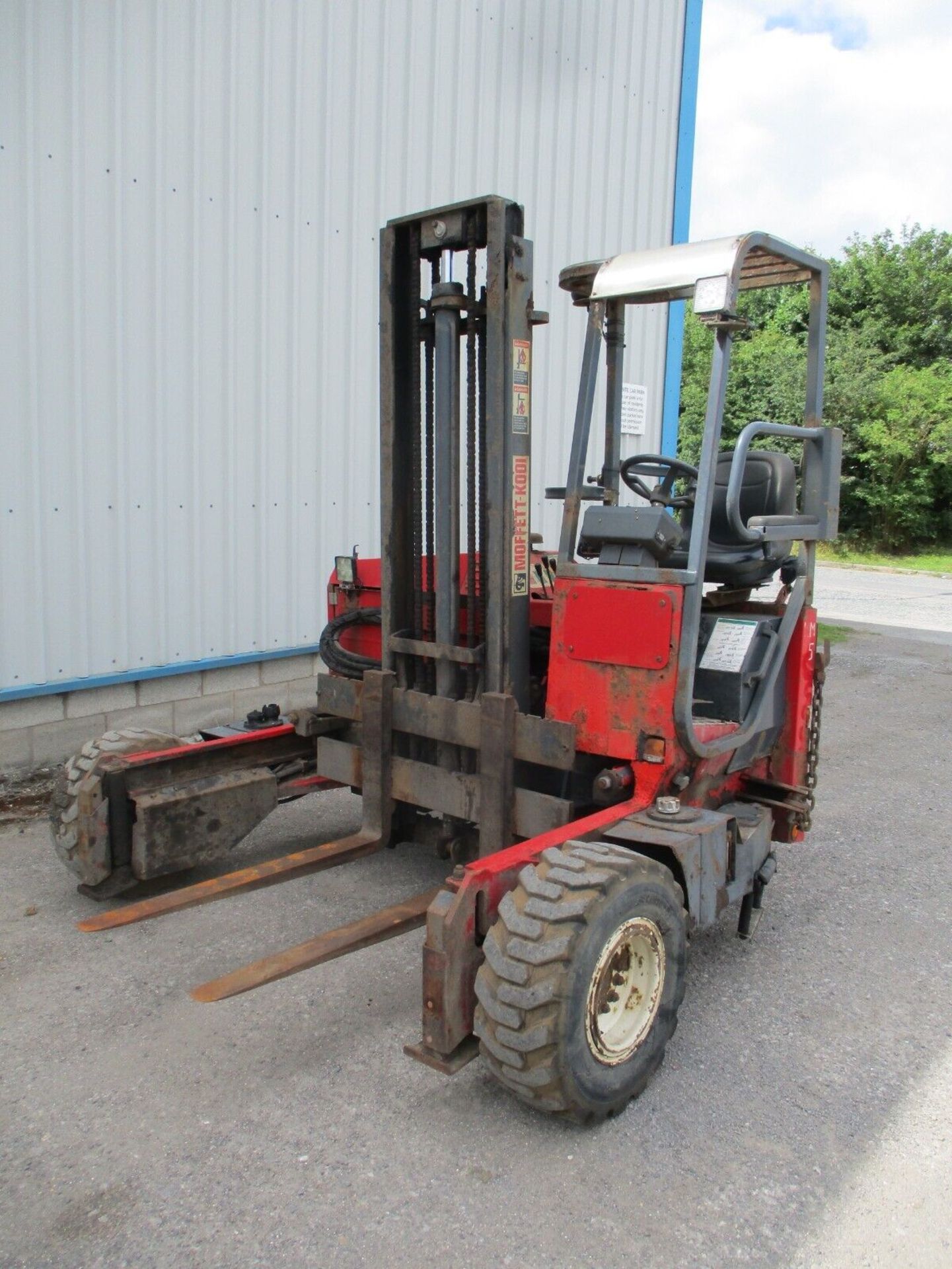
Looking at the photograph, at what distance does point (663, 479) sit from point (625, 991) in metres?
2.47

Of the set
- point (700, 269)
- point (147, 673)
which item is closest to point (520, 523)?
point (700, 269)

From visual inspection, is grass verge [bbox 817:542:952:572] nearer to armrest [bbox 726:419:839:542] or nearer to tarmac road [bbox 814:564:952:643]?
tarmac road [bbox 814:564:952:643]

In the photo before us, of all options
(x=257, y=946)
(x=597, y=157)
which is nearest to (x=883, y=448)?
(x=597, y=157)

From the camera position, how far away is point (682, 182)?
1040 centimetres

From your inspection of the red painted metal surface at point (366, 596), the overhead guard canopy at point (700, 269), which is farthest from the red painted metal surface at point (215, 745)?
the overhead guard canopy at point (700, 269)

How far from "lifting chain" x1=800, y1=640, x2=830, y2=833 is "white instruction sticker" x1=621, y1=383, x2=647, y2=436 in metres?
5.75

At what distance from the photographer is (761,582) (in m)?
4.68

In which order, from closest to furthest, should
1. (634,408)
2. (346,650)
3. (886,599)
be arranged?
(346,650)
(634,408)
(886,599)

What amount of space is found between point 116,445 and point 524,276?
341 cm

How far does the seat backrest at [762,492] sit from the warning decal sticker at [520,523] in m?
0.90

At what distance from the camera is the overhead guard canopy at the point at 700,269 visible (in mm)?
3594

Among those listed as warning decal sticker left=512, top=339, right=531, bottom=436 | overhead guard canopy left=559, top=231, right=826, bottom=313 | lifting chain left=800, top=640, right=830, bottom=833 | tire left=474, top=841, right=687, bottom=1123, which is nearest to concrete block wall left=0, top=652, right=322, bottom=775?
warning decal sticker left=512, top=339, right=531, bottom=436

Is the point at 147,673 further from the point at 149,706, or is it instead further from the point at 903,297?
the point at 903,297

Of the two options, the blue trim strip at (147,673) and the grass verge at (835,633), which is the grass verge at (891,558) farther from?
the blue trim strip at (147,673)
